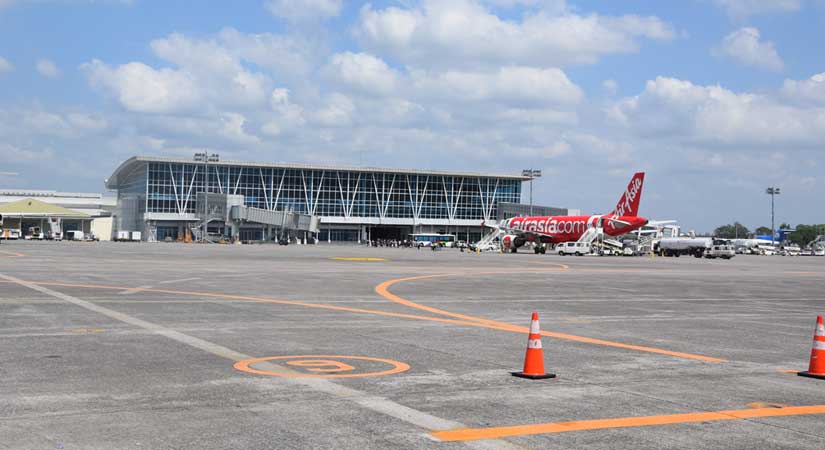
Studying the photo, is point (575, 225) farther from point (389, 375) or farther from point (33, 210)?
point (33, 210)

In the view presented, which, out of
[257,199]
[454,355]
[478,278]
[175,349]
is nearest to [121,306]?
[175,349]

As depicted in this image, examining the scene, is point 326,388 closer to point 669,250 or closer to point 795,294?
point 795,294

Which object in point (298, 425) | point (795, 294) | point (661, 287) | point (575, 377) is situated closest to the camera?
point (298, 425)

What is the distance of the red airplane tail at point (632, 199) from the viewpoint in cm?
8669

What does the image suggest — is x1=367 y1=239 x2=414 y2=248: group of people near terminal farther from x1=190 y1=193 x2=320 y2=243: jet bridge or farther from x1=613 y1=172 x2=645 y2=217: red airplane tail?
x1=613 y1=172 x2=645 y2=217: red airplane tail

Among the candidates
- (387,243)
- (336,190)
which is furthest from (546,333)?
(336,190)

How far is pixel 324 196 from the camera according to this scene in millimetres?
168375

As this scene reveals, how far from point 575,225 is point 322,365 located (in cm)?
8357

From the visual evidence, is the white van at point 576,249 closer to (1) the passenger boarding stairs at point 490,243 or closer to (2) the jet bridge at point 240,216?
(1) the passenger boarding stairs at point 490,243

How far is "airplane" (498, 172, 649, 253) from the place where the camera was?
287 feet

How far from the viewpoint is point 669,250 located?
107 metres

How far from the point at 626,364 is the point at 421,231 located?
162 meters

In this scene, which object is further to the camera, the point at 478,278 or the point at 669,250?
the point at 669,250

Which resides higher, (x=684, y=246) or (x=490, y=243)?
(x=684, y=246)
